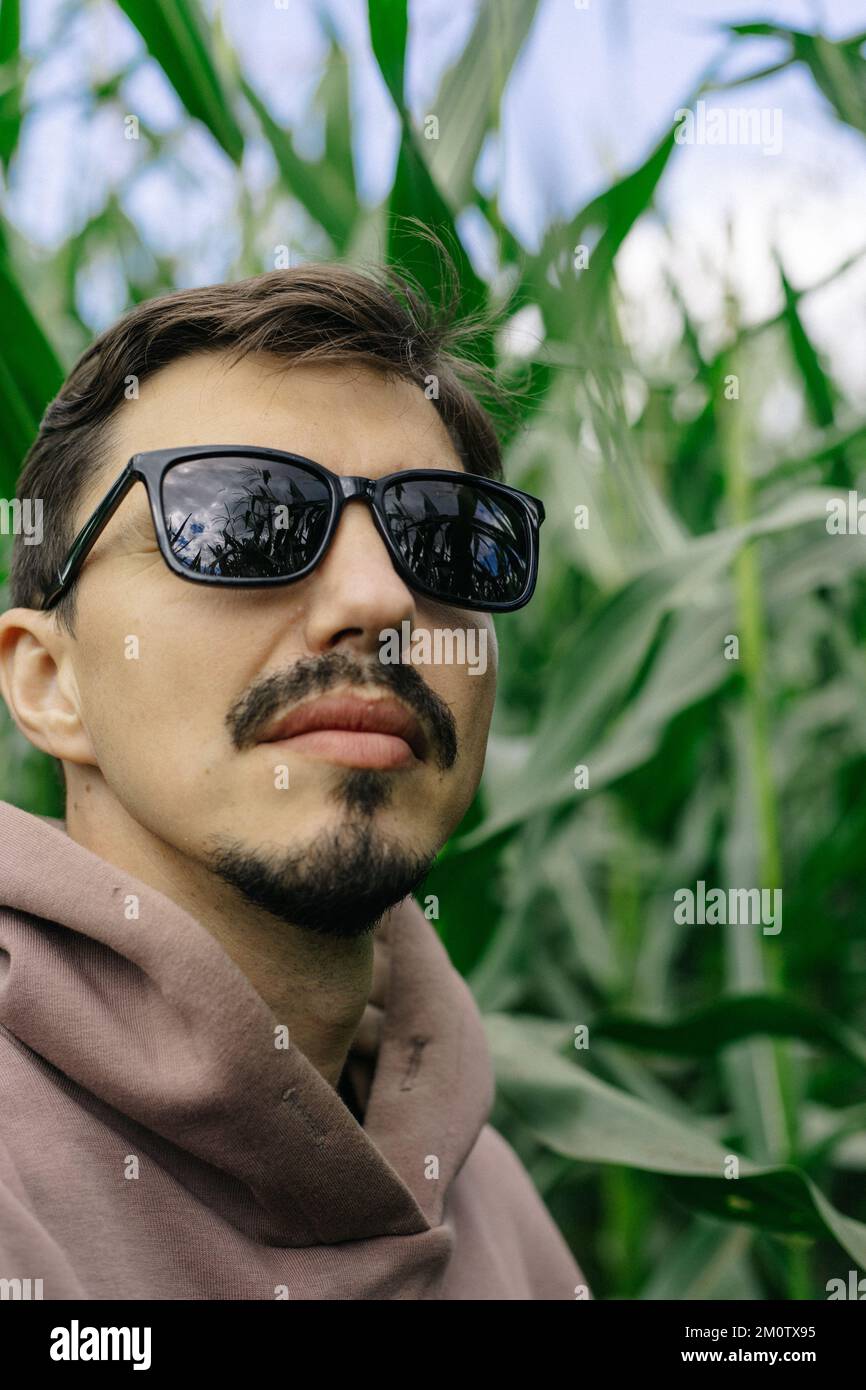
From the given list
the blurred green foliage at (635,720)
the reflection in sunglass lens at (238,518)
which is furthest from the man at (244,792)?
the blurred green foliage at (635,720)

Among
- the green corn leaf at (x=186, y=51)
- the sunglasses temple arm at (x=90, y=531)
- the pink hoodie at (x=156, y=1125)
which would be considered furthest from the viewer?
the green corn leaf at (x=186, y=51)

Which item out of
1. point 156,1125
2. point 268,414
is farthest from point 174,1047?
point 268,414

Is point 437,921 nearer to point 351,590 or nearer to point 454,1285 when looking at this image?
point 454,1285

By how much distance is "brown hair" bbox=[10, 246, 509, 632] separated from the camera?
0.73m

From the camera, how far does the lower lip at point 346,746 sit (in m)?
0.66

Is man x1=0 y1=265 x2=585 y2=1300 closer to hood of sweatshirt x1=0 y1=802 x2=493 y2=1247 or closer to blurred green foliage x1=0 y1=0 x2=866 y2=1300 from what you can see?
hood of sweatshirt x1=0 y1=802 x2=493 y2=1247

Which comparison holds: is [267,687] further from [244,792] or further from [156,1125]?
[156,1125]

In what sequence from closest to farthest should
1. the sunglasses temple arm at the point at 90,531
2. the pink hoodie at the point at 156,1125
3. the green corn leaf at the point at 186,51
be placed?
the pink hoodie at the point at 156,1125, the sunglasses temple arm at the point at 90,531, the green corn leaf at the point at 186,51

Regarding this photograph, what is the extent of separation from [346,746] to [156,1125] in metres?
0.23

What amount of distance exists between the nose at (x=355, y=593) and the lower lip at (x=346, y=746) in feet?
0.16

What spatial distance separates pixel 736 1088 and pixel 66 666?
85 centimetres

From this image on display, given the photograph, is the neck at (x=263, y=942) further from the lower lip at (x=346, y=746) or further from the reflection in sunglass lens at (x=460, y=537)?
the reflection in sunglass lens at (x=460, y=537)

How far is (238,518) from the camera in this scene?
2.21 ft
